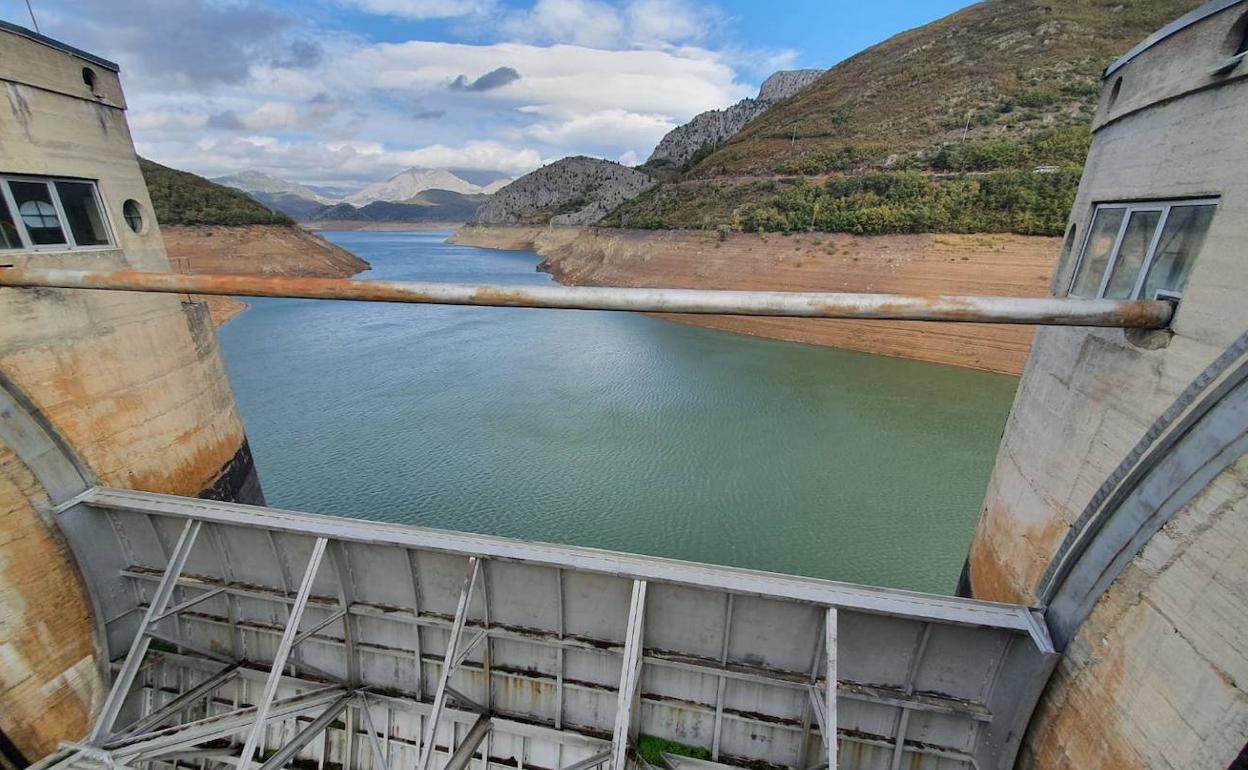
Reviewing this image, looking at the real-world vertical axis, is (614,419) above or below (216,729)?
below

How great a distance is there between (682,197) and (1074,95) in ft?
79.2

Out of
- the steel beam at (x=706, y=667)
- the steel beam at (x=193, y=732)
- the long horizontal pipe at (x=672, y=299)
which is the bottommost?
the steel beam at (x=193, y=732)

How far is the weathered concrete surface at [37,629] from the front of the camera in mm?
4699

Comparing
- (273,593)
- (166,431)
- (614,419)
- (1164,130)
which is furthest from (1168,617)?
(614,419)

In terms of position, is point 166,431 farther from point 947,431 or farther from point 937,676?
point 947,431

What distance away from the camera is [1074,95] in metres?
28.2

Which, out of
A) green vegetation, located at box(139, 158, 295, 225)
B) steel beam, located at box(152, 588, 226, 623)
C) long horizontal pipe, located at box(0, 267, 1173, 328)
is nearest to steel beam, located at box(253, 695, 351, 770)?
steel beam, located at box(152, 588, 226, 623)

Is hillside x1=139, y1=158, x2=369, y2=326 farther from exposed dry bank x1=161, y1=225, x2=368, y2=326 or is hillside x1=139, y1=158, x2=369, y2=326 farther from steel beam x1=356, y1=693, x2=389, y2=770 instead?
steel beam x1=356, y1=693, x2=389, y2=770

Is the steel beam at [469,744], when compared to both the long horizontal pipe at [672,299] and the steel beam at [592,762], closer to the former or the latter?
the steel beam at [592,762]

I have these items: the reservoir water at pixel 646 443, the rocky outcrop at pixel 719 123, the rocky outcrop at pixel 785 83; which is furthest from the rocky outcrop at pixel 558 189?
the reservoir water at pixel 646 443

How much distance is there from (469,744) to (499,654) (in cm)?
81

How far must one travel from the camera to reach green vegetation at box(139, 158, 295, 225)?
3756 cm

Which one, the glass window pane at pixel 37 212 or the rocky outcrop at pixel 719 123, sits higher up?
the rocky outcrop at pixel 719 123

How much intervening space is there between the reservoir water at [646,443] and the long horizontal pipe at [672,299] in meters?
6.31
